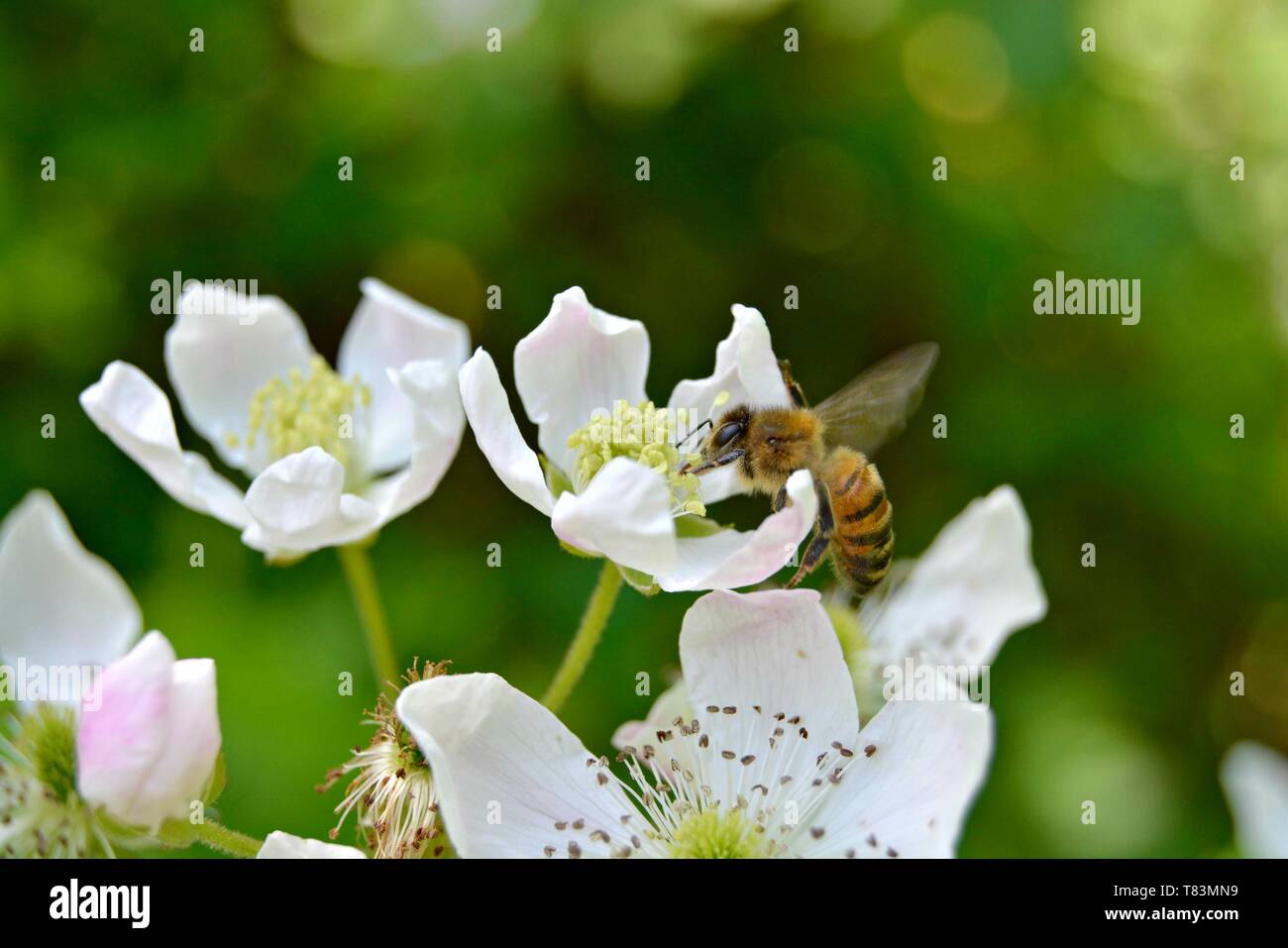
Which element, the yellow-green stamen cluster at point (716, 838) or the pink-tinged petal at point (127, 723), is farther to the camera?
the yellow-green stamen cluster at point (716, 838)

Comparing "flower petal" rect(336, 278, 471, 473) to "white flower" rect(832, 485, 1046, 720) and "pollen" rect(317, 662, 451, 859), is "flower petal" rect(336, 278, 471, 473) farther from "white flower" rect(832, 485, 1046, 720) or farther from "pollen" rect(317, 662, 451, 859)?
"white flower" rect(832, 485, 1046, 720)

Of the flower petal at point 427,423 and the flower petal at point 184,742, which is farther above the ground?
the flower petal at point 427,423

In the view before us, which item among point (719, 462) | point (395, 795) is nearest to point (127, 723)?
point (395, 795)

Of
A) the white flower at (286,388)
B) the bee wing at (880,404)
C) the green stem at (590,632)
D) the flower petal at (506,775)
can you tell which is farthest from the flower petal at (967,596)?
the white flower at (286,388)

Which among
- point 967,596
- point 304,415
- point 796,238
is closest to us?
point 304,415

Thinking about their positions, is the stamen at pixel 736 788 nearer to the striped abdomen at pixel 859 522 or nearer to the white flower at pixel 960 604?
the striped abdomen at pixel 859 522

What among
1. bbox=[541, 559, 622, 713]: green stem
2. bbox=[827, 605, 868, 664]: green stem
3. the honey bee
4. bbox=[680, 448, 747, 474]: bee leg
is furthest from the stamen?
bbox=[827, 605, 868, 664]: green stem

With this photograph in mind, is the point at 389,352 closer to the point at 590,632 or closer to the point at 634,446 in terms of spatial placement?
the point at 634,446
